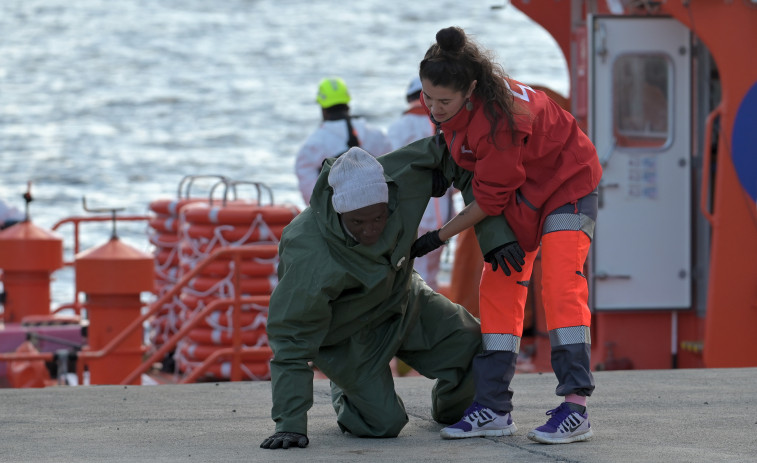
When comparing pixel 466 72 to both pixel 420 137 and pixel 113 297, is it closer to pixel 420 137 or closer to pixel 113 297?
pixel 420 137

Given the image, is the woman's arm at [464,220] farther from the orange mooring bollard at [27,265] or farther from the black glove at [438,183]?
the orange mooring bollard at [27,265]

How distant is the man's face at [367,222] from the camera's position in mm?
4398

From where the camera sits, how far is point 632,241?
822 cm

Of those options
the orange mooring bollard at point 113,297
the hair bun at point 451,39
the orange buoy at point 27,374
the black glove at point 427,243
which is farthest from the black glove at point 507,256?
the orange buoy at point 27,374

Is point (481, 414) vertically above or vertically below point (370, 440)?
above

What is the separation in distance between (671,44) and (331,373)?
418 centimetres

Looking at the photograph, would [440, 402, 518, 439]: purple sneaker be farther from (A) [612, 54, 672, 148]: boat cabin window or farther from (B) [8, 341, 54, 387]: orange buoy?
(B) [8, 341, 54, 387]: orange buoy

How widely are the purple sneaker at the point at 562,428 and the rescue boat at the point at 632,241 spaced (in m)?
3.42

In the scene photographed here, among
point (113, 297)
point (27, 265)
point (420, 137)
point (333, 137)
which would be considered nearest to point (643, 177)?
point (420, 137)

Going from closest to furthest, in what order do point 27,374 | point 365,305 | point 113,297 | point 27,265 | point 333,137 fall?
point 365,305 < point 113,297 < point 333,137 < point 27,374 < point 27,265

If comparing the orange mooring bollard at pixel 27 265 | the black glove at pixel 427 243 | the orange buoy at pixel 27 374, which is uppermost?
the black glove at pixel 427 243

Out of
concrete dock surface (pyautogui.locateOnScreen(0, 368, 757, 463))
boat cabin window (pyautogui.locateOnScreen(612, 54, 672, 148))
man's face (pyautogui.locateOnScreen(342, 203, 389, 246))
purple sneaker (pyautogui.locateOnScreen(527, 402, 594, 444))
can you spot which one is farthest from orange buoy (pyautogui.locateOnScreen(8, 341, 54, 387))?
purple sneaker (pyautogui.locateOnScreen(527, 402, 594, 444))

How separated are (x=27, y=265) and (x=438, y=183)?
612 cm

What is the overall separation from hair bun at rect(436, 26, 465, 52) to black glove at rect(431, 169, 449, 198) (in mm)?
626
